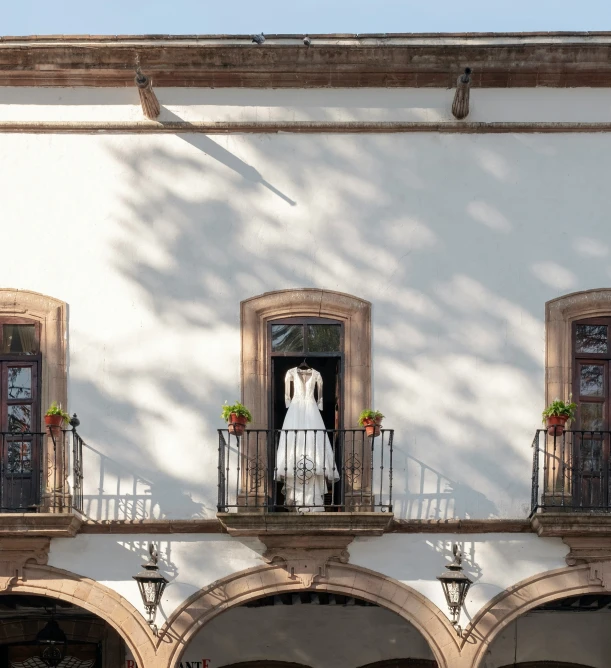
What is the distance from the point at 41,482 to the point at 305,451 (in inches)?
110

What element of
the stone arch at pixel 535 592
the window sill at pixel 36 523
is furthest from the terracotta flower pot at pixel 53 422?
the stone arch at pixel 535 592

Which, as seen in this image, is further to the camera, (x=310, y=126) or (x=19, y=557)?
(x=310, y=126)

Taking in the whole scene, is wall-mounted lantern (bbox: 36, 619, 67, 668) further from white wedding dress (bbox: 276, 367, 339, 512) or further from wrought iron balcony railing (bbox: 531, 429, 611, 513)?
wrought iron balcony railing (bbox: 531, 429, 611, 513)

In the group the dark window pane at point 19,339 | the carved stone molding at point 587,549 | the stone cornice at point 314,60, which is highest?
the stone cornice at point 314,60

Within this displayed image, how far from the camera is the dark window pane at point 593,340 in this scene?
59.3 feet

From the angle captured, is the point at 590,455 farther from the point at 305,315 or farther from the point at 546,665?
the point at 305,315

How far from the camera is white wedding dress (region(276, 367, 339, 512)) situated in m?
17.4

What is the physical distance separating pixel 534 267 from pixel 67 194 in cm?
508

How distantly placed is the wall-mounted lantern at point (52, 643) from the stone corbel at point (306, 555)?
10.4 feet

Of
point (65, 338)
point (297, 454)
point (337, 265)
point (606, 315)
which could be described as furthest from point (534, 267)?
point (65, 338)

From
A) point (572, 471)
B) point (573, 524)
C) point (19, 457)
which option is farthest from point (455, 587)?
point (19, 457)

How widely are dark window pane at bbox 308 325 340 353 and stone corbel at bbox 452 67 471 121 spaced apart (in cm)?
264

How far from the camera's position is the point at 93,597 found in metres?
17.4

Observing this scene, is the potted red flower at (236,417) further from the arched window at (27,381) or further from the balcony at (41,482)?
the arched window at (27,381)
